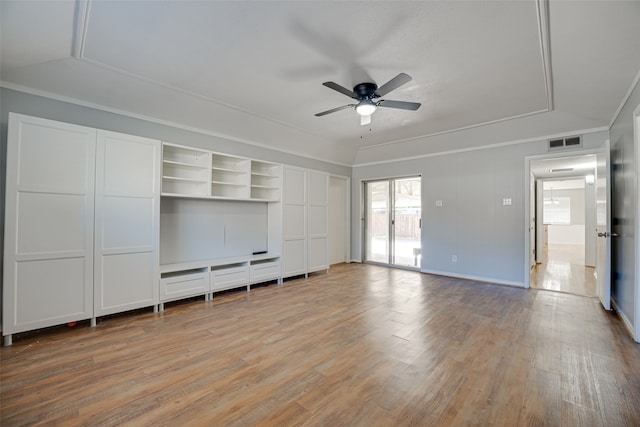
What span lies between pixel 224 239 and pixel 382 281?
2.93 m

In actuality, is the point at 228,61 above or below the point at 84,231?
above

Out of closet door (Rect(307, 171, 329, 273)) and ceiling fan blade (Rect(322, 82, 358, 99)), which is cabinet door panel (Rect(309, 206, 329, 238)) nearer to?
closet door (Rect(307, 171, 329, 273))

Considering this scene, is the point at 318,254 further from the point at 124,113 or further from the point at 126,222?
the point at 124,113

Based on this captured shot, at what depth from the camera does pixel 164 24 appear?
7.18ft

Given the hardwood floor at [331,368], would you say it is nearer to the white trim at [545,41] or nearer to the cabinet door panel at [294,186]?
the cabinet door panel at [294,186]

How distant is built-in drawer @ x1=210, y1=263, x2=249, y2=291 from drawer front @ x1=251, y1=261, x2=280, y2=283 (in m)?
0.14

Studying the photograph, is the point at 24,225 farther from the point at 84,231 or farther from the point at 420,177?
the point at 420,177

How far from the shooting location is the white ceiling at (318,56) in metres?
2.02

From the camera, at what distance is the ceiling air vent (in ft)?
13.8

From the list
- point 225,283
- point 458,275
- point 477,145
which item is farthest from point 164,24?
point 458,275

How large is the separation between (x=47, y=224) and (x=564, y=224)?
14.8m

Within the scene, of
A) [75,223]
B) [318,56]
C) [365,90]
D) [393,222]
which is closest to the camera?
[318,56]

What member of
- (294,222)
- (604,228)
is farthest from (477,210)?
(294,222)

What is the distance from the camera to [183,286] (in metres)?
3.66
